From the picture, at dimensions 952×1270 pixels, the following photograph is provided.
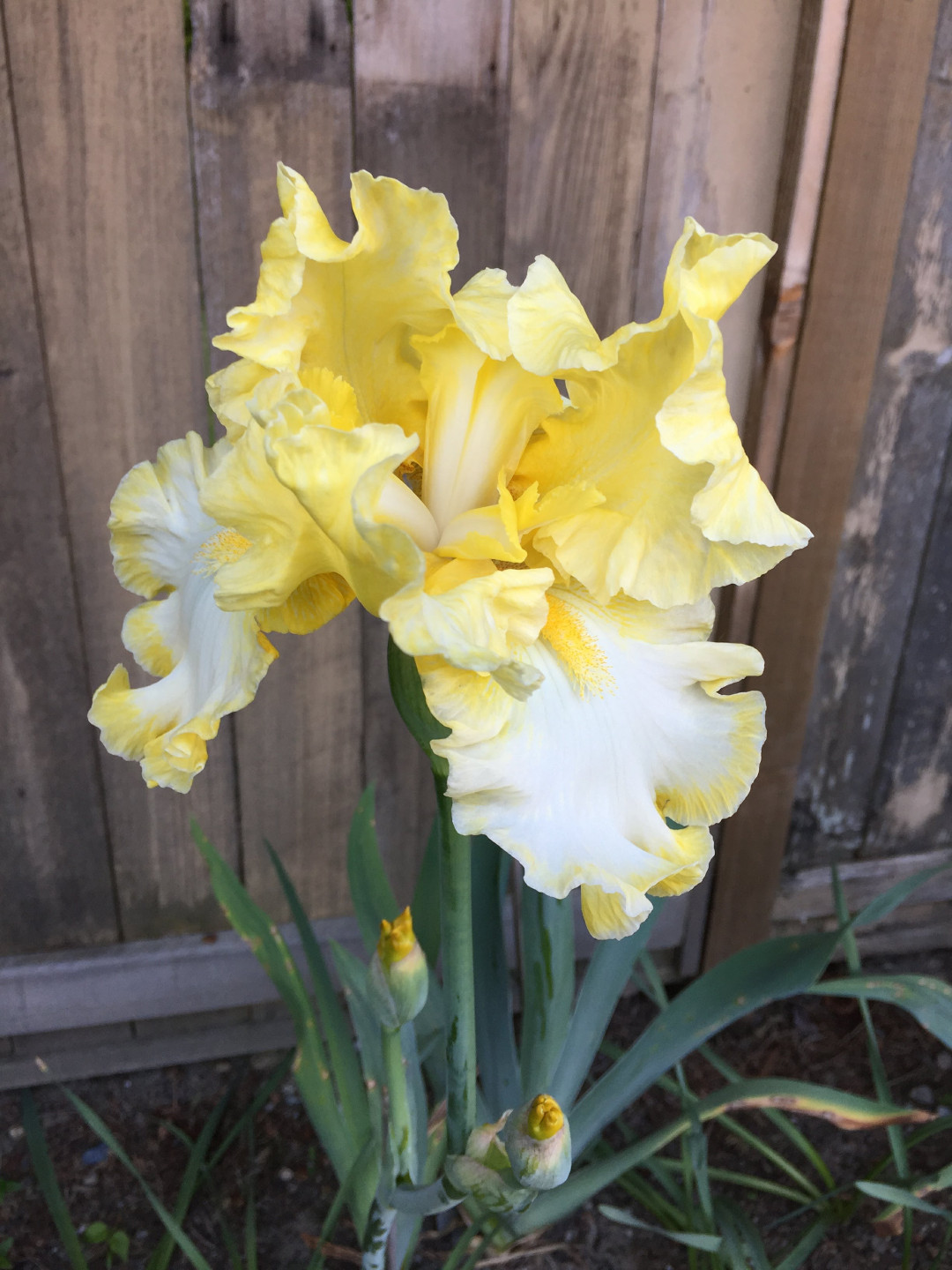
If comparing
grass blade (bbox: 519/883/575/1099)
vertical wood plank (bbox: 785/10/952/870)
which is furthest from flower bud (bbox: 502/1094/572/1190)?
vertical wood plank (bbox: 785/10/952/870)

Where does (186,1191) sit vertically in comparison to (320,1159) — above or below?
above

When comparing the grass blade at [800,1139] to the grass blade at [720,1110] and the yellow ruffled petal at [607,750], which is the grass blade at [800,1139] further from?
the yellow ruffled petal at [607,750]

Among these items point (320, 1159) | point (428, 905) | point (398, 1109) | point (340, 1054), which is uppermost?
point (398, 1109)

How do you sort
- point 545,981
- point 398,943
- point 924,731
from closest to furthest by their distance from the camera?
point 398,943 < point 545,981 < point 924,731

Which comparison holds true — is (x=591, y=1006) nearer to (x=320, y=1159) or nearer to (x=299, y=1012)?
(x=299, y=1012)

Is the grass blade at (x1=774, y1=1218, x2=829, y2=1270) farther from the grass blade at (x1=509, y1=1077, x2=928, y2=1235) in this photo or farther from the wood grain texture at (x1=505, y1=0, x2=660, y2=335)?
the wood grain texture at (x1=505, y1=0, x2=660, y2=335)

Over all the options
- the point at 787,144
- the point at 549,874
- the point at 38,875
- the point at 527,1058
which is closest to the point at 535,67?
the point at 787,144

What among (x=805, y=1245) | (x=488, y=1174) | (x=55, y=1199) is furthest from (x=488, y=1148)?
(x=805, y=1245)
